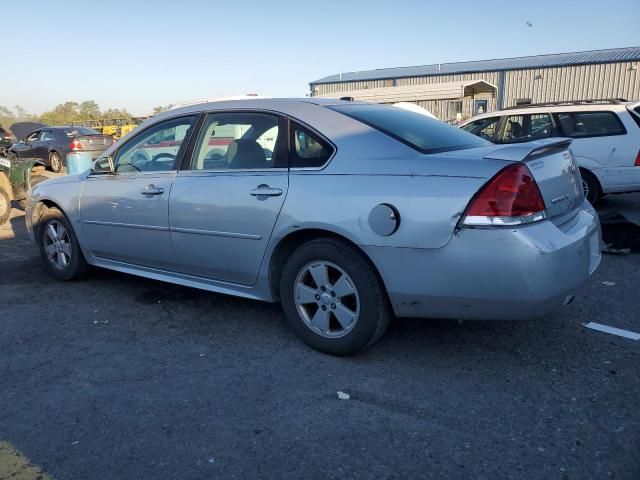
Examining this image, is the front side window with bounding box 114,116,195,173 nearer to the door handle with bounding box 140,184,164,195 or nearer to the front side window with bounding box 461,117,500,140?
the door handle with bounding box 140,184,164,195

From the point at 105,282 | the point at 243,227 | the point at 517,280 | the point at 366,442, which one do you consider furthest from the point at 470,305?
the point at 105,282

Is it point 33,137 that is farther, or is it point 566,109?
point 33,137

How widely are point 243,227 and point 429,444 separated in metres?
1.79

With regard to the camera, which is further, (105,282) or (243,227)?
(105,282)

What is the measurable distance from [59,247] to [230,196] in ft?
7.87

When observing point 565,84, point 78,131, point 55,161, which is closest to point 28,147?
point 55,161

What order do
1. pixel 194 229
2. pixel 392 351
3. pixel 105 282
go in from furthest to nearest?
pixel 105 282, pixel 194 229, pixel 392 351

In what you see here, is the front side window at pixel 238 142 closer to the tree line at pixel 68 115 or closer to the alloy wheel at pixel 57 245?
the alloy wheel at pixel 57 245

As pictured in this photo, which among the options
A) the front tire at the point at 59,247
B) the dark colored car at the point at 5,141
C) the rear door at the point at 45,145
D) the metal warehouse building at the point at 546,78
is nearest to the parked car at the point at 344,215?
the front tire at the point at 59,247

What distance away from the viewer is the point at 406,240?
2.84 m

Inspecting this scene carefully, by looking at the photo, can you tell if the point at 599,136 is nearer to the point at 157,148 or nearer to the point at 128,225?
the point at 157,148

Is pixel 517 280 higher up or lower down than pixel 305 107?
lower down

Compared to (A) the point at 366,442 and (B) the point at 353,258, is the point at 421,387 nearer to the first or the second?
(A) the point at 366,442

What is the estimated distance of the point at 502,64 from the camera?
37281 millimetres
